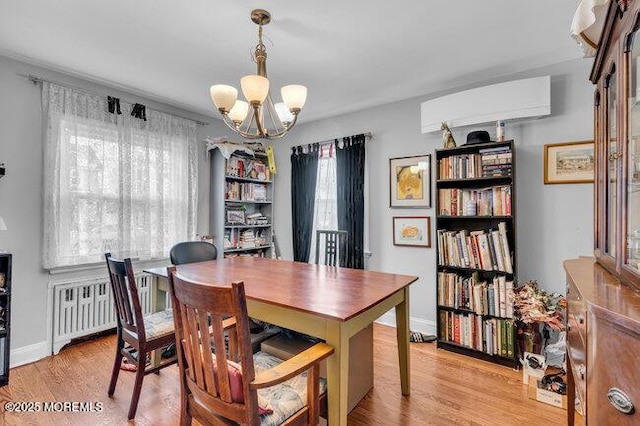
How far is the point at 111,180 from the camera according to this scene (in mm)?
3008

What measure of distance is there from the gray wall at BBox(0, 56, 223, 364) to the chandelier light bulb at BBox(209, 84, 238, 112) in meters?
1.89

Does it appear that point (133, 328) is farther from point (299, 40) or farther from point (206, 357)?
point (299, 40)

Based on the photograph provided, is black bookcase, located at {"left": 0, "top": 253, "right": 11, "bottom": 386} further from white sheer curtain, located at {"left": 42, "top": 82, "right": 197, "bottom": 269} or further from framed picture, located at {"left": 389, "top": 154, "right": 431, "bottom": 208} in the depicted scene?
framed picture, located at {"left": 389, "top": 154, "right": 431, "bottom": 208}

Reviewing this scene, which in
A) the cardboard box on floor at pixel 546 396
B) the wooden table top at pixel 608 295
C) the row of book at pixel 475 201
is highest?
the row of book at pixel 475 201

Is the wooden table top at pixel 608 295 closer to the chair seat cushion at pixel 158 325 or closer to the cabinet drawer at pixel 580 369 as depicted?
the cabinet drawer at pixel 580 369

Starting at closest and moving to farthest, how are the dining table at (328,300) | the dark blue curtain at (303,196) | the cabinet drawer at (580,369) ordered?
the cabinet drawer at (580,369)
the dining table at (328,300)
the dark blue curtain at (303,196)

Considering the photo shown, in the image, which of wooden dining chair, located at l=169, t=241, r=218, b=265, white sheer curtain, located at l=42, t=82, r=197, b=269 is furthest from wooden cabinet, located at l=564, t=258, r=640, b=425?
white sheer curtain, located at l=42, t=82, r=197, b=269

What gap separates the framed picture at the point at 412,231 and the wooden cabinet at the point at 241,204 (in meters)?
1.87

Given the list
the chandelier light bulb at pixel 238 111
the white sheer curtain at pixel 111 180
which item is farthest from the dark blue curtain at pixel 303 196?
the chandelier light bulb at pixel 238 111

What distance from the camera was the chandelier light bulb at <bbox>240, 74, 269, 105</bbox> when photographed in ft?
5.91

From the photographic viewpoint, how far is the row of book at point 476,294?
8.28ft

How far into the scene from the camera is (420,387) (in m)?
2.20

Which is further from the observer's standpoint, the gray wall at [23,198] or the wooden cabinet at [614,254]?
the gray wall at [23,198]

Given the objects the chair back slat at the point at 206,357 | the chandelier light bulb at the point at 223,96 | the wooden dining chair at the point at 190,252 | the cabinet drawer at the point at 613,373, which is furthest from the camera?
the wooden dining chair at the point at 190,252
